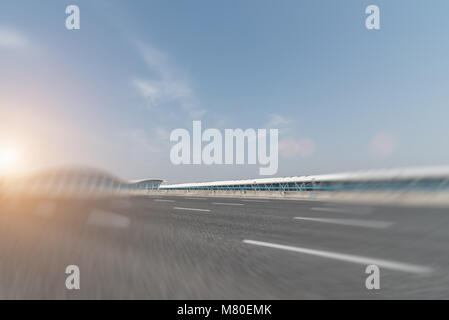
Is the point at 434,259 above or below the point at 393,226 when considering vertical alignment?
below

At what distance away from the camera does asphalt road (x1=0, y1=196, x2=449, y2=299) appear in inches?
111

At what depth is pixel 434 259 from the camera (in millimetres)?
4074

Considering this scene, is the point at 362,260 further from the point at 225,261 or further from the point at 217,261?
the point at 217,261

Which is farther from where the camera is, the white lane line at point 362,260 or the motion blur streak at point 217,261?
the white lane line at point 362,260

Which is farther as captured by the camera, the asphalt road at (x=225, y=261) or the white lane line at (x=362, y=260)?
the white lane line at (x=362, y=260)

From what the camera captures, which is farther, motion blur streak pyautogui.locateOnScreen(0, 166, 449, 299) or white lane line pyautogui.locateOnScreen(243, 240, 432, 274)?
white lane line pyautogui.locateOnScreen(243, 240, 432, 274)

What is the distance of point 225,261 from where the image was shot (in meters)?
3.81

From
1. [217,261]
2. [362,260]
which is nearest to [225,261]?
[217,261]

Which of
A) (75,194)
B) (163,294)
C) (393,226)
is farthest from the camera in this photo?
(75,194)

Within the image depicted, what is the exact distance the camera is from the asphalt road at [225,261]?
2.81 m
